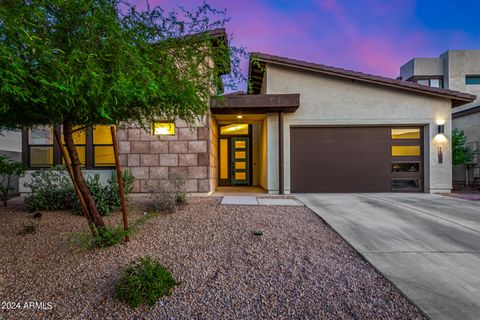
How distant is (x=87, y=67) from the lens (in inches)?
86.2

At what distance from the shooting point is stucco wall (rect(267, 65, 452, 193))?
8.27m

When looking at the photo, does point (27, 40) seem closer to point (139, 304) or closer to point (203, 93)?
point (203, 93)

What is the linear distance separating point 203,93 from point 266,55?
17.9 ft

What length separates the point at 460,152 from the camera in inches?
384

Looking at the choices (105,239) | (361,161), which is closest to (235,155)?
(361,161)

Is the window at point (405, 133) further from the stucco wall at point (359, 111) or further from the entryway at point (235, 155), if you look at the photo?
the entryway at point (235, 155)

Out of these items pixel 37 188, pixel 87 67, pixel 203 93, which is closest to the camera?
pixel 87 67

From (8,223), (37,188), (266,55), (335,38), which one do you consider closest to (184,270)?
(8,223)

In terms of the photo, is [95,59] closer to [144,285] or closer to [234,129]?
[144,285]

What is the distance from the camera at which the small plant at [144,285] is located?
213 centimetres

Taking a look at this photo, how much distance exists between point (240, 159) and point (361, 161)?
17.1 feet

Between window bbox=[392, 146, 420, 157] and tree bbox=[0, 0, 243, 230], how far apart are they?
7581mm

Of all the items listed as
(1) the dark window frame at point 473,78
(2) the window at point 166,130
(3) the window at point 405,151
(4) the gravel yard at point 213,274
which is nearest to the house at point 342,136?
(3) the window at point 405,151

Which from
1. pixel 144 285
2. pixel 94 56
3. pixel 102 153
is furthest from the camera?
pixel 102 153
